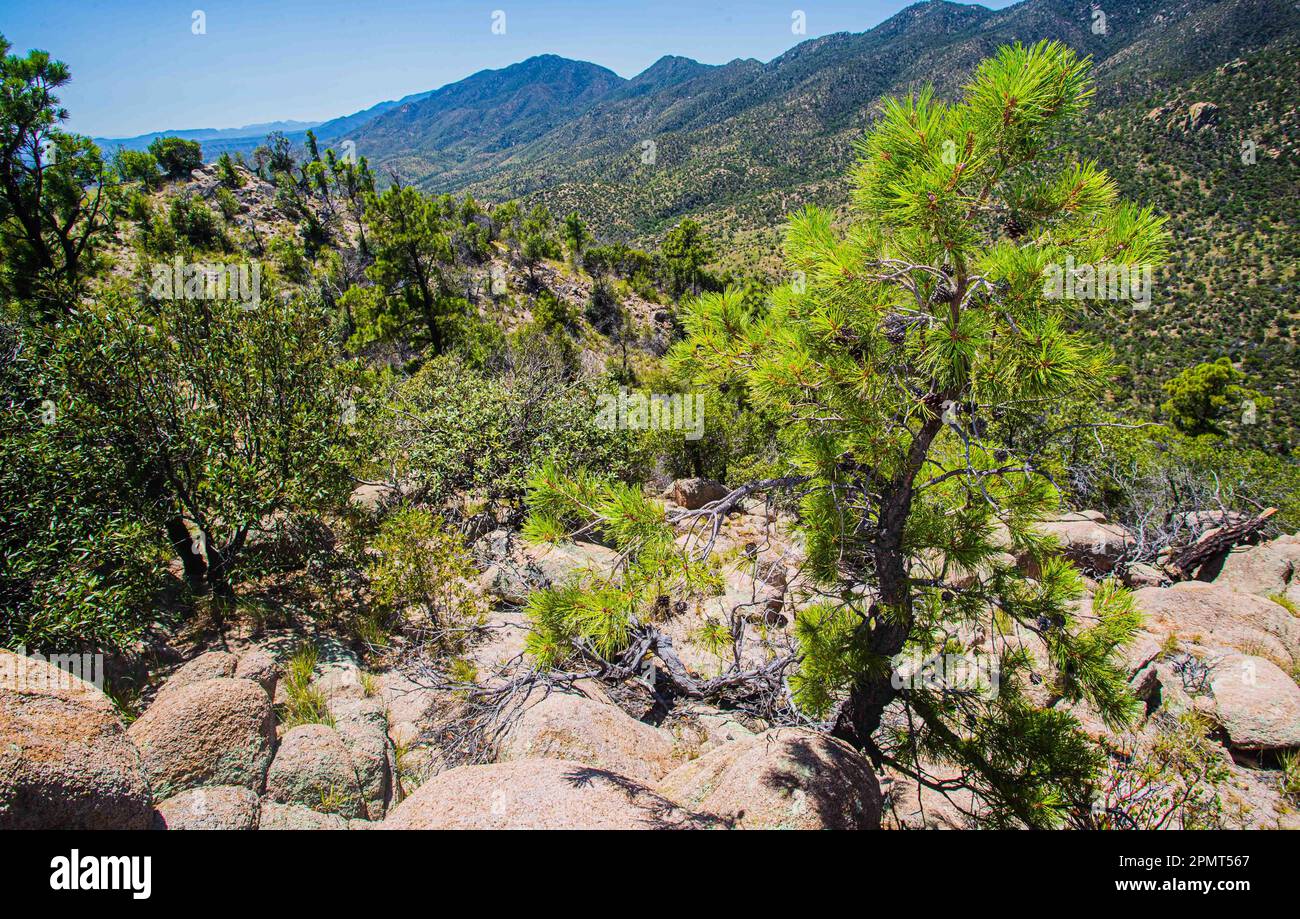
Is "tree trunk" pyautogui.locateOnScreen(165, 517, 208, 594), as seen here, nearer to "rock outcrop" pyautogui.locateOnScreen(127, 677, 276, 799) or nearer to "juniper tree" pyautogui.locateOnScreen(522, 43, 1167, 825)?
"rock outcrop" pyautogui.locateOnScreen(127, 677, 276, 799)

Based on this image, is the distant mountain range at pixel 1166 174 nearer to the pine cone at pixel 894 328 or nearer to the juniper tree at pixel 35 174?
the pine cone at pixel 894 328

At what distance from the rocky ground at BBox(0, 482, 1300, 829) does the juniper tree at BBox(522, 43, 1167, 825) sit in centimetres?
43

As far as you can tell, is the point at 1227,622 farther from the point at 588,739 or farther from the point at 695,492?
the point at 695,492

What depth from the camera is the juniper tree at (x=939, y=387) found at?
2.36 m

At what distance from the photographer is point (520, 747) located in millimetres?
5270

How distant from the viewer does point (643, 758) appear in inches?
211

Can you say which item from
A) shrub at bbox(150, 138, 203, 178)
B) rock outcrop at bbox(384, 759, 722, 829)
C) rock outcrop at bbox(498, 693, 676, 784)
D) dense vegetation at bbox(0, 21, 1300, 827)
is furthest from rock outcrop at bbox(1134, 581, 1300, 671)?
shrub at bbox(150, 138, 203, 178)

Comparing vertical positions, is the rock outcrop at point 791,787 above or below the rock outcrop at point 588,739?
above

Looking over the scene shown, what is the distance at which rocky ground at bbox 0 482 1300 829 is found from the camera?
11.3 ft

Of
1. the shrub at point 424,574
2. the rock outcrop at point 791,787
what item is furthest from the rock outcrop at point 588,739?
the shrub at point 424,574

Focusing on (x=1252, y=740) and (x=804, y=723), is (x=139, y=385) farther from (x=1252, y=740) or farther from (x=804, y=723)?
(x=1252, y=740)

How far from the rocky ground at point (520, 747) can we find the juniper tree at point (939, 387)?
16.8 inches

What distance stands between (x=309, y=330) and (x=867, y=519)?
9.21m
